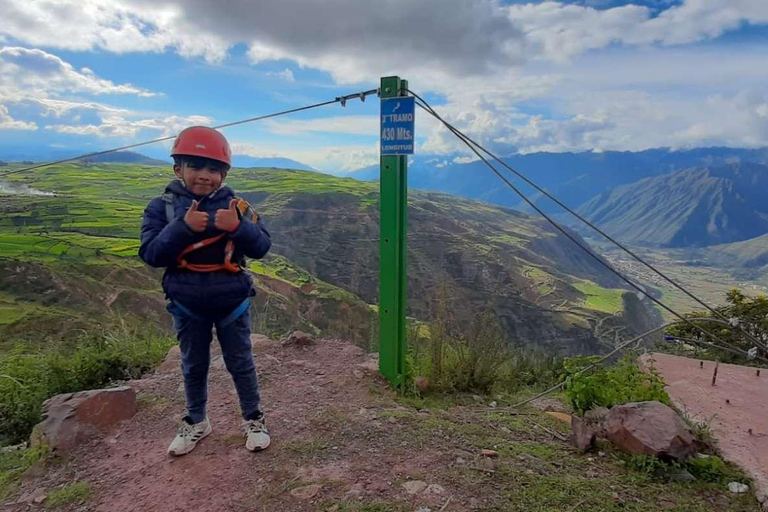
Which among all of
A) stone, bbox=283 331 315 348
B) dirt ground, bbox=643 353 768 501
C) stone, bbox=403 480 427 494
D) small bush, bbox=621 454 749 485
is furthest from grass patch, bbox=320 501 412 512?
stone, bbox=283 331 315 348

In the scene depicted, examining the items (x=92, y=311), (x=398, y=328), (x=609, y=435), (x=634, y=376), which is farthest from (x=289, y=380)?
(x=92, y=311)

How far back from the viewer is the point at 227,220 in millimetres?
2336

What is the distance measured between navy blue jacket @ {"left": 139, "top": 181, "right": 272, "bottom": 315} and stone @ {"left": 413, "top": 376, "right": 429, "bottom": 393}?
6.23ft

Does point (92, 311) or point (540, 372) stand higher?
point (540, 372)

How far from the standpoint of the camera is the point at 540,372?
5125mm

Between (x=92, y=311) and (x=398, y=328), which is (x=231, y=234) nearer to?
(x=398, y=328)

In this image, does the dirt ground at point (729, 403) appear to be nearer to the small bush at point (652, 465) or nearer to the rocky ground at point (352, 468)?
the small bush at point (652, 465)

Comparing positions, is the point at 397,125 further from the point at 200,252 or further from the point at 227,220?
the point at 200,252

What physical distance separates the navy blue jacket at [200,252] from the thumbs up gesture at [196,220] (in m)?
0.06

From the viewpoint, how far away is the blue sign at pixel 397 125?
341 centimetres

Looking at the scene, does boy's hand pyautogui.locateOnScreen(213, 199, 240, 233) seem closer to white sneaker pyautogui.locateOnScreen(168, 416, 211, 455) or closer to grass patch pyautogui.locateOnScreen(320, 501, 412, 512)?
white sneaker pyautogui.locateOnScreen(168, 416, 211, 455)

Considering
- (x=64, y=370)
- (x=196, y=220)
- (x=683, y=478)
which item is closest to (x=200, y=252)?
(x=196, y=220)

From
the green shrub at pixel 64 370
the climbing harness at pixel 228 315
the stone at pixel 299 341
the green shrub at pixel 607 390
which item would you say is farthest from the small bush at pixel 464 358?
the green shrub at pixel 64 370

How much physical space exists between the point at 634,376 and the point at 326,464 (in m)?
2.40
